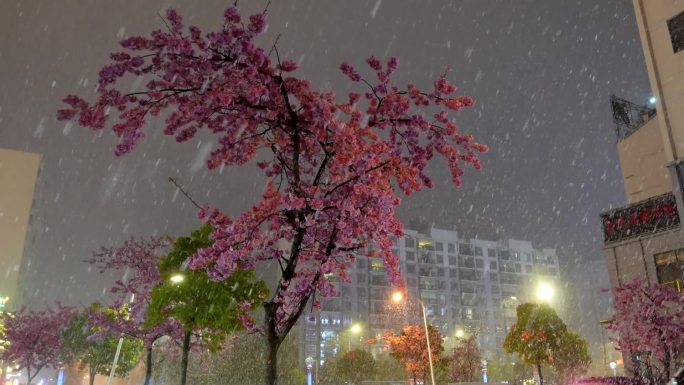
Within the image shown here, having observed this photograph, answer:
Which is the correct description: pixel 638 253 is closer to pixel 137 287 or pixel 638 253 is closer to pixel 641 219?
pixel 641 219

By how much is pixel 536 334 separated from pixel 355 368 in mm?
25046

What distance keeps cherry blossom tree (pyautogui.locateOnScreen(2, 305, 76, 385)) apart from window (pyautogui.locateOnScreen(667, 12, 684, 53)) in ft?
160

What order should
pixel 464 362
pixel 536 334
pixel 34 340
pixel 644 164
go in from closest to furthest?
pixel 536 334 < pixel 644 164 < pixel 34 340 < pixel 464 362

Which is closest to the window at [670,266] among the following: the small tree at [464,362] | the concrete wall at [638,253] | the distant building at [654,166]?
the distant building at [654,166]

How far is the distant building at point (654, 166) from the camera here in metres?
20.3

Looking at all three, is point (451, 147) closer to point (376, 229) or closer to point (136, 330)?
point (376, 229)

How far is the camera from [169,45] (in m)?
8.27

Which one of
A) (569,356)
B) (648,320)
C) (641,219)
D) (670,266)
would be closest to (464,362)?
(569,356)

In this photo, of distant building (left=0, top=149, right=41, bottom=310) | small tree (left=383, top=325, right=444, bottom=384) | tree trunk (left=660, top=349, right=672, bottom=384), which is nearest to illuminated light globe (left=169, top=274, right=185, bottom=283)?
tree trunk (left=660, top=349, right=672, bottom=384)

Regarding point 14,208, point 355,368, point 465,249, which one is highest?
point 465,249

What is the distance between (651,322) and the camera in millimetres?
20406

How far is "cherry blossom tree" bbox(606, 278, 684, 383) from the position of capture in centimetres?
1975

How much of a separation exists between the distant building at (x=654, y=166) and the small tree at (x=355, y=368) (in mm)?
28151

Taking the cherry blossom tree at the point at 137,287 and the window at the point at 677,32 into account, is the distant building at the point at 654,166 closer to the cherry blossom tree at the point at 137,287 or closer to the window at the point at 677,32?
the window at the point at 677,32
